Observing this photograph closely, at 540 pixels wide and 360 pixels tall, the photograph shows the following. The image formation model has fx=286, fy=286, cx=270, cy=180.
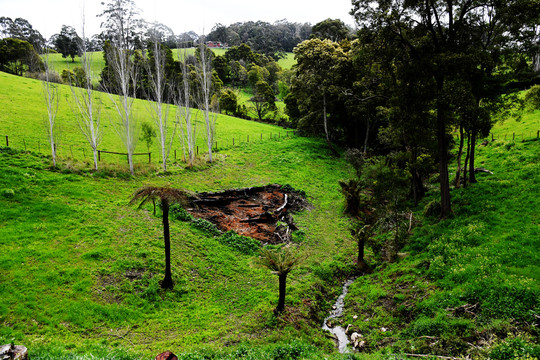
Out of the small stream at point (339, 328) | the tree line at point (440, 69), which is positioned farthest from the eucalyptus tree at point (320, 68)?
the small stream at point (339, 328)

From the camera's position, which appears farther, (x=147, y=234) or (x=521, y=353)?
(x=147, y=234)

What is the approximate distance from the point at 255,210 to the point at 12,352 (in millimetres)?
16348

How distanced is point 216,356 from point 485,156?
98.4 feet

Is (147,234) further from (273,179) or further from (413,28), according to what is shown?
(413,28)

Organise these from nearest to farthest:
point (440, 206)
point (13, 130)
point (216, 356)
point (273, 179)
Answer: point (216, 356)
point (440, 206)
point (13, 130)
point (273, 179)

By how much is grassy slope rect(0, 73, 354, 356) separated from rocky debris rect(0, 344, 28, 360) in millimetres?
1549

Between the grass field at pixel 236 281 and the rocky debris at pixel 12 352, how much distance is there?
1.61 feet

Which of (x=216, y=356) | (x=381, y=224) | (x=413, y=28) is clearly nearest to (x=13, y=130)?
(x=216, y=356)

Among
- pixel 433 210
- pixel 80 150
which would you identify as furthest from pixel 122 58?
pixel 433 210

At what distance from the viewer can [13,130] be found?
86.1 ft

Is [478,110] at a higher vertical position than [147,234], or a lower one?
higher

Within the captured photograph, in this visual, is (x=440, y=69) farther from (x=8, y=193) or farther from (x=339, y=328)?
(x=8, y=193)

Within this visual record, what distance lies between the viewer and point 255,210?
74.2 feet

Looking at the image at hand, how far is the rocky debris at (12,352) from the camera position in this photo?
7.07 meters
